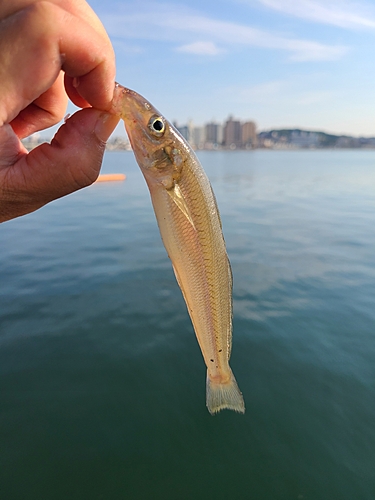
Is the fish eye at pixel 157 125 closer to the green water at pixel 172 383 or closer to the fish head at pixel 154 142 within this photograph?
the fish head at pixel 154 142

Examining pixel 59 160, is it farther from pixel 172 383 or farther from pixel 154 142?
pixel 172 383

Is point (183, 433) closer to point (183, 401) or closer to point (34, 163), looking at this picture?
point (183, 401)

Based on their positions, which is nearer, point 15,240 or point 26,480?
point 26,480

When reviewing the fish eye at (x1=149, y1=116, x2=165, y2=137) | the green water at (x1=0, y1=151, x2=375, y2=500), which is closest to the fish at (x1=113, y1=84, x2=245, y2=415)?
the fish eye at (x1=149, y1=116, x2=165, y2=137)

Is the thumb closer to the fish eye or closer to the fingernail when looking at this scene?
the fingernail

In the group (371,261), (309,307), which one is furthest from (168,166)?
(371,261)

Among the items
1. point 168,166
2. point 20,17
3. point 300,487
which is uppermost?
point 20,17

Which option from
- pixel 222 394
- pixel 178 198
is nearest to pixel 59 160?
pixel 178 198
